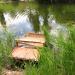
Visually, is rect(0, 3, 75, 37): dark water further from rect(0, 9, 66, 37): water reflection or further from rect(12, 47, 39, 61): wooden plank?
rect(12, 47, 39, 61): wooden plank

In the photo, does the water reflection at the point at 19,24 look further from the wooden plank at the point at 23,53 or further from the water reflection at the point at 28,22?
the wooden plank at the point at 23,53

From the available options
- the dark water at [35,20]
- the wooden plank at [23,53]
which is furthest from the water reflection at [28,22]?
the wooden plank at [23,53]

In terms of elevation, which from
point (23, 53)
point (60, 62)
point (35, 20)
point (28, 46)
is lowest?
point (23, 53)

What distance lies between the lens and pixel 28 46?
1032cm

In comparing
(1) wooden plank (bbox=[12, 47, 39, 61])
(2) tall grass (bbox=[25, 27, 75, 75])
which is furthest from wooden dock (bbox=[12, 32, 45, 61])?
(2) tall grass (bbox=[25, 27, 75, 75])

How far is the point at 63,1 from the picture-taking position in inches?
1124

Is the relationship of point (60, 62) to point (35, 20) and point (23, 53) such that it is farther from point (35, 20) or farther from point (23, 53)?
point (35, 20)

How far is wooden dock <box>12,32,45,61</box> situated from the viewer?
8.83 m

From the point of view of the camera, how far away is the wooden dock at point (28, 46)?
8828 mm

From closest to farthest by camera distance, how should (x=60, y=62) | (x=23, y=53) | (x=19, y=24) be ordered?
(x=60, y=62) → (x=23, y=53) → (x=19, y=24)

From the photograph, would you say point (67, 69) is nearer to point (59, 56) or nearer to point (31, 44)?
point (59, 56)

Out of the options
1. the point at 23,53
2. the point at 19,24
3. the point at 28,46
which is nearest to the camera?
the point at 23,53

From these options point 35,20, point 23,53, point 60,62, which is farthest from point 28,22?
point 60,62

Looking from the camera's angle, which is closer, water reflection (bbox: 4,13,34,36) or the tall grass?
the tall grass
